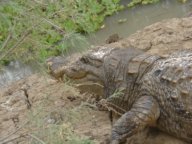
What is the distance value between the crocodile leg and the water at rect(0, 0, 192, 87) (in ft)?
12.6

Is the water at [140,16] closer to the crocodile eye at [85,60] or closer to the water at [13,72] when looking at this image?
the water at [13,72]

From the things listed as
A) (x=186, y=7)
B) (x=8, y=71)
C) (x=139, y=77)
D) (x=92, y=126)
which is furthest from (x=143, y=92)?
(x=186, y=7)

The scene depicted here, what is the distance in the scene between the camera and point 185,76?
14.3 ft

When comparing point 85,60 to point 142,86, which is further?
point 85,60

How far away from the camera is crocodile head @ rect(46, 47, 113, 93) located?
5.21m

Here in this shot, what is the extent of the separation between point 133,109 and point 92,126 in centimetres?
53

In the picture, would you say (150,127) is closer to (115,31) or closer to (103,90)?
(103,90)

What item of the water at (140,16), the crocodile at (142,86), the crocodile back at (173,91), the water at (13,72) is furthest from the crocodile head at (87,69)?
the water at (140,16)

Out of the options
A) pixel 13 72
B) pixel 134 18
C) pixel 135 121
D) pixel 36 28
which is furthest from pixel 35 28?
pixel 134 18

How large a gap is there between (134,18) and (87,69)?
4.07 meters

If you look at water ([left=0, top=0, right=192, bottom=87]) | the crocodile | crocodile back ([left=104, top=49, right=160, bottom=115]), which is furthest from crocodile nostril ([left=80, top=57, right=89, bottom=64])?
water ([left=0, top=0, right=192, bottom=87])

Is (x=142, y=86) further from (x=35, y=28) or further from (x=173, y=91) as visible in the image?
(x=35, y=28)

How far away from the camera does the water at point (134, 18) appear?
8.40 meters

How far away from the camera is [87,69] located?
5.30 meters
